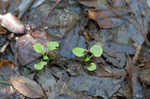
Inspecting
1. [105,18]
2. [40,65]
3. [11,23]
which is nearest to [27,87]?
[40,65]

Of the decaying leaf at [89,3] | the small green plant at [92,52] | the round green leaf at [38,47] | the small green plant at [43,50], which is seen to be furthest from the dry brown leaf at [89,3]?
the round green leaf at [38,47]

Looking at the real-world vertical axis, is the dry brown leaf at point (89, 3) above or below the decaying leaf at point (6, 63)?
above

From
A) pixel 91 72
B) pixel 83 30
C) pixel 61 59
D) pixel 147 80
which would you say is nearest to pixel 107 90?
pixel 91 72

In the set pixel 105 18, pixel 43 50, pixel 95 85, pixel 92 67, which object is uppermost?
pixel 105 18

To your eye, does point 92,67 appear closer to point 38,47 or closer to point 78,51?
point 78,51

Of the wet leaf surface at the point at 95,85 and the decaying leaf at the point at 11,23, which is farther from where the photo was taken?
the decaying leaf at the point at 11,23

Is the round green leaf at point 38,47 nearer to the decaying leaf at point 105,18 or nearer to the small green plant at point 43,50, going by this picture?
the small green plant at point 43,50
